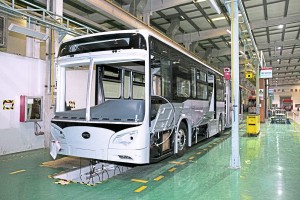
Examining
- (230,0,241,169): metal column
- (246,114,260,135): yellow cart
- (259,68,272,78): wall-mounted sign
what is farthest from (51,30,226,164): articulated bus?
(259,68,272,78): wall-mounted sign

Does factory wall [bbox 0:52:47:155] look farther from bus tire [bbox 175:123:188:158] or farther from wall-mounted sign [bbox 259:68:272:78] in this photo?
wall-mounted sign [bbox 259:68:272:78]

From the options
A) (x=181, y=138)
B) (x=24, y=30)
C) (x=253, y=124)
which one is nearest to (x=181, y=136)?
(x=181, y=138)

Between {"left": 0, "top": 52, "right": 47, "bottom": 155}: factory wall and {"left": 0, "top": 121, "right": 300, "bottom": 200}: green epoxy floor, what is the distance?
19.7 inches

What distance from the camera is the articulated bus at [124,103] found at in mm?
4234

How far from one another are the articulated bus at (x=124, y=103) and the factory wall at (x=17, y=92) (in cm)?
266

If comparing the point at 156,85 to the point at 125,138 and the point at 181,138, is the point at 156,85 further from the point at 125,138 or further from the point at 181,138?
the point at 181,138

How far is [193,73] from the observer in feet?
23.2

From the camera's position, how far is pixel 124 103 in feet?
15.4

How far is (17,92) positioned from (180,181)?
538cm

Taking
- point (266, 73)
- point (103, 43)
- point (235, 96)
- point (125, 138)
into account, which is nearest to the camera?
point (125, 138)

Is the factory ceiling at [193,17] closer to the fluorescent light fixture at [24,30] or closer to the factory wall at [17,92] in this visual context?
the fluorescent light fixture at [24,30]

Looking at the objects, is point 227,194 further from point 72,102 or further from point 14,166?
point 72,102

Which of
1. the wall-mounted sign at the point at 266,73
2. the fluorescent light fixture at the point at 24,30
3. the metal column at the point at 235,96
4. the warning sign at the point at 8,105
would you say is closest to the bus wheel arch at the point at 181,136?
the metal column at the point at 235,96

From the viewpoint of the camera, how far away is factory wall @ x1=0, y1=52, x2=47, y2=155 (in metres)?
6.68
